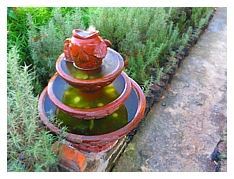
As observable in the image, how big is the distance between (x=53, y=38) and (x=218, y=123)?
2.14 meters

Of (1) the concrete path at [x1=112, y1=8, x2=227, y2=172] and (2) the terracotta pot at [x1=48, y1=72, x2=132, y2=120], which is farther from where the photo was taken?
(1) the concrete path at [x1=112, y1=8, x2=227, y2=172]

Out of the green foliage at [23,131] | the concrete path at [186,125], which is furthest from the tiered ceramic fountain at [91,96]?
the concrete path at [186,125]

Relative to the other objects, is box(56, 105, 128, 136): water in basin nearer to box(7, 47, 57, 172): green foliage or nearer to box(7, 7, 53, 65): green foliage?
box(7, 47, 57, 172): green foliage

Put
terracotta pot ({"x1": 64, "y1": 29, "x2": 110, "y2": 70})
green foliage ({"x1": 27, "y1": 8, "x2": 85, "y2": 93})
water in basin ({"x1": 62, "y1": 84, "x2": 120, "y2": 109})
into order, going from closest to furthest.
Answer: terracotta pot ({"x1": 64, "y1": 29, "x2": 110, "y2": 70}) < water in basin ({"x1": 62, "y1": 84, "x2": 120, "y2": 109}) < green foliage ({"x1": 27, "y1": 8, "x2": 85, "y2": 93})

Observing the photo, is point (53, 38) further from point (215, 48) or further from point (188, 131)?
point (215, 48)

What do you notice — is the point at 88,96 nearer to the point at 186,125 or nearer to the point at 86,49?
the point at 86,49

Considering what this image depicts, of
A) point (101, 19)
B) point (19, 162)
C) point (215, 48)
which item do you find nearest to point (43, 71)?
point (101, 19)

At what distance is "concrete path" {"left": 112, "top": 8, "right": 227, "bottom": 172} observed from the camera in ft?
7.97

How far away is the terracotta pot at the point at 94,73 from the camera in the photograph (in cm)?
159

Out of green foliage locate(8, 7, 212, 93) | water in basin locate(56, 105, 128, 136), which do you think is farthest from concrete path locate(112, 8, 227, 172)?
water in basin locate(56, 105, 128, 136)

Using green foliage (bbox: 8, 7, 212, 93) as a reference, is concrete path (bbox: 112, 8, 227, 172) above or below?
below

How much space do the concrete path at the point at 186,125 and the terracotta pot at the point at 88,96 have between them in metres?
0.87

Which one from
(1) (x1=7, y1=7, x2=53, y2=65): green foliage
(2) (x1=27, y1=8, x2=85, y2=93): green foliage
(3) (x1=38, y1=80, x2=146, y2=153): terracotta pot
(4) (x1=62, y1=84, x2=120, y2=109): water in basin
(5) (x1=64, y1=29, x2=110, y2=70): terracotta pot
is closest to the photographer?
(5) (x1=64, y1=29, x2=110, y2=70): terracotta pot

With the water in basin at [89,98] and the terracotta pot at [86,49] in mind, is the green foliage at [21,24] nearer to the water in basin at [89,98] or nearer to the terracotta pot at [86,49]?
the water in basin at [89,98]
